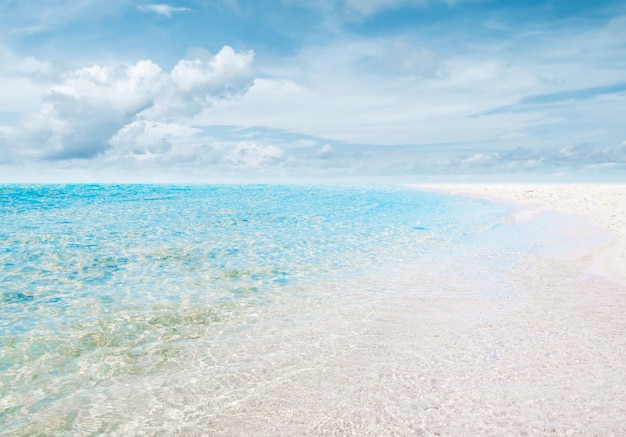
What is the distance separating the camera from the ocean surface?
500 centimetres

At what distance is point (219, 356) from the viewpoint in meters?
6.66

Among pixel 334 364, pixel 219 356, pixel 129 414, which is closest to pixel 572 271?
pixel 334 364

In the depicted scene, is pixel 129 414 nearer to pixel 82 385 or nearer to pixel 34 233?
pixel 82 385

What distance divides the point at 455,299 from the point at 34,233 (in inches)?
733

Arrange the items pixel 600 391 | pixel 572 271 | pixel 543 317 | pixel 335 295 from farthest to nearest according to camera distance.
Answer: pixel 572 271
pixel 335 295
pixel 543 317
pixel 600 391

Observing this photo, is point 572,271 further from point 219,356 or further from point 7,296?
point 7,296

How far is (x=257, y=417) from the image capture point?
4.88m

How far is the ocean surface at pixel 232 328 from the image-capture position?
500cm

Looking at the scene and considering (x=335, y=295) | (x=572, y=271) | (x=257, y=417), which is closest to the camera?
(x=257, y=417)

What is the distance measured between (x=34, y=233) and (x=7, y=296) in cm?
1102

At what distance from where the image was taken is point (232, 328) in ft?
25.9

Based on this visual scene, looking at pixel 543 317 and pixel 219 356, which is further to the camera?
pixel 543 317

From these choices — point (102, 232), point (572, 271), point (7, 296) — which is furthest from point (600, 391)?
point (102, 232)

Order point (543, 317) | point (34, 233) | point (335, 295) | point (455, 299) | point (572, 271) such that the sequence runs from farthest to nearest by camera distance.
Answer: point (34, 233) < point (572, 271) < point (335, 295) < point (455, 299) < point (543, 317)
